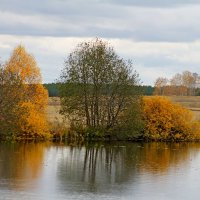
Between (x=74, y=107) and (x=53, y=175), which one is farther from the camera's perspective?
(x=74, y=107)

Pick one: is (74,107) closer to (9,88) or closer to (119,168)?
(9,88)

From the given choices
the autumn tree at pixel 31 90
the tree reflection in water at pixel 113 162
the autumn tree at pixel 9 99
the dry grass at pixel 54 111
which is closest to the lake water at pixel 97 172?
the tree reflection in water at pixel 113 162

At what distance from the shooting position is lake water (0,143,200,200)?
32.7 meters

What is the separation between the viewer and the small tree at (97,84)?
211 feet

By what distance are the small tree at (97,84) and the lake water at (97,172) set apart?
20.6ft

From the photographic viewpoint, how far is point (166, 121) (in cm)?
6750

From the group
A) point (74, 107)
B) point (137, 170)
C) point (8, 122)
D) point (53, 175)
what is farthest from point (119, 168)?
point (74, 107)

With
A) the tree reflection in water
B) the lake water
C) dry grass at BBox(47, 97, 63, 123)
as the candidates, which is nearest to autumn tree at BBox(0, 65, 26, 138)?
the lake water

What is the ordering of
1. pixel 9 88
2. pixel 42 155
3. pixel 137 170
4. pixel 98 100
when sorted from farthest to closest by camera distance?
pixel 98 100, pixel 9 88, pixel 42 155, pixel 137 170

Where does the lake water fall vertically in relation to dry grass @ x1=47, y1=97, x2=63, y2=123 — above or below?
below

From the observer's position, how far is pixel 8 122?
55.2m

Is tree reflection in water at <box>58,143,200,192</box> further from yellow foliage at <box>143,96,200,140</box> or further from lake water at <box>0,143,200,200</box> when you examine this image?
yellow foliage at <box>143,96,200,140</box>

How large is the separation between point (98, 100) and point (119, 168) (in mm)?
22072

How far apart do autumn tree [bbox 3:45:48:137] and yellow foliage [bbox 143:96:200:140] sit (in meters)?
11.4
